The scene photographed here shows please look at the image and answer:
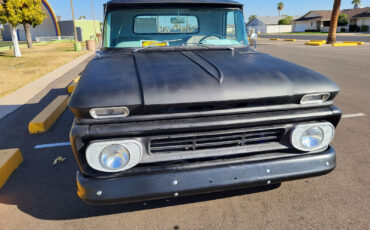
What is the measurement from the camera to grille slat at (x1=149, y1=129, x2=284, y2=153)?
1966mm

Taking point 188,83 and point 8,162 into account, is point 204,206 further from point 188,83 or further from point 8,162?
point 8,162

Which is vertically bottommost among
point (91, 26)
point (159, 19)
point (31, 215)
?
point (31, 215)

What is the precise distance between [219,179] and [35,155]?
2.89 m

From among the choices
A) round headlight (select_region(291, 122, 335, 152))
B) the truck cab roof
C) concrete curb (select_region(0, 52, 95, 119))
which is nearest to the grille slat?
round headlight (select_region(291, 122, 335, 152))

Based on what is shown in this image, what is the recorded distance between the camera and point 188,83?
193cm

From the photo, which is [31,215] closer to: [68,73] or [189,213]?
[189,213]

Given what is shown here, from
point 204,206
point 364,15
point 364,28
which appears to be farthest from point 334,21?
point 364,15

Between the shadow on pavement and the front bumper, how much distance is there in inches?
25.7

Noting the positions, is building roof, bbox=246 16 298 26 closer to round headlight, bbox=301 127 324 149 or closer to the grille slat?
round headlight, bbox=301 127 324 149

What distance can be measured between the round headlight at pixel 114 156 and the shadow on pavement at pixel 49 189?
2.69 feet

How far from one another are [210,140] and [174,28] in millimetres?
1744

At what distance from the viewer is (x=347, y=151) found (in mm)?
3607

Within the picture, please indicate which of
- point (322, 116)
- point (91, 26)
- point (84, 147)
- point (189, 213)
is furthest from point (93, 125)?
point (91, 26)

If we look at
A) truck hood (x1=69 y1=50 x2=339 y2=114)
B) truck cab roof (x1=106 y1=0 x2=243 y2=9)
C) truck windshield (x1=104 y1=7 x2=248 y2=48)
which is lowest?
truck hood (x1=69 y1=50 x2=339 y2=114)
